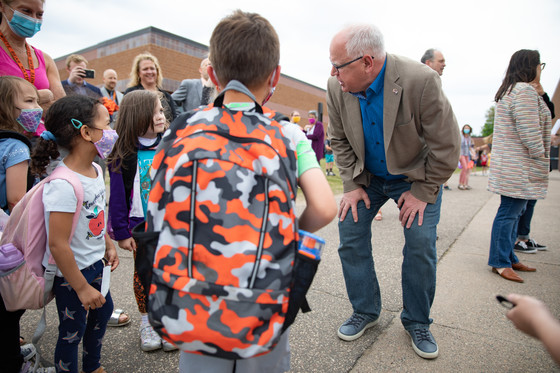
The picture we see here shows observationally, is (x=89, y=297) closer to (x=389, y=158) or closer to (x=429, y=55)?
(x=389, y=158)

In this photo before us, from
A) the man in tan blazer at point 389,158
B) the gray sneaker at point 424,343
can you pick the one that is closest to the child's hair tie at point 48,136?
the man in tan blazer at point 389,158

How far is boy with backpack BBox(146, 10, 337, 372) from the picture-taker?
3.39ft

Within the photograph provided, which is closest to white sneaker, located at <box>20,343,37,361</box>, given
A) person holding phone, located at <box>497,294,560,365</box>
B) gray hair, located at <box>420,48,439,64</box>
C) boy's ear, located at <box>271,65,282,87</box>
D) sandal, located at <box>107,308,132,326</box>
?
sandal, located at <box>107,308,132,326</box>

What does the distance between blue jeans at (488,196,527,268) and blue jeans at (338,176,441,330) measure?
1.62m

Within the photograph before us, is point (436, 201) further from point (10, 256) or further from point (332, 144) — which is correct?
point (10, 256)

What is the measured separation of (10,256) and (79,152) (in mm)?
575

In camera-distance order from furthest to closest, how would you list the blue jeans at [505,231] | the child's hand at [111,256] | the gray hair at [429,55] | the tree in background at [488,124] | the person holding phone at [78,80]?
the tree in background at [488,124], the person holding phone at [78,80], the gray hair at [429,55], the blue jeans at [505,231], the child's hand at [111,256]

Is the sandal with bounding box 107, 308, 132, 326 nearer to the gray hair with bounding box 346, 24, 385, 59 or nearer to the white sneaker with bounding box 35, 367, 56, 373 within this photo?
the white sneaker with bounding box 35, 367, 56, 373

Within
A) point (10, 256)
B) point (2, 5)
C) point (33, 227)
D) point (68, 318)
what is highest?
point (2, 5)

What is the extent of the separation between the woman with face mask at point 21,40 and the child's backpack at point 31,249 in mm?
1311

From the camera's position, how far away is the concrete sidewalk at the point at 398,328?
213 cm

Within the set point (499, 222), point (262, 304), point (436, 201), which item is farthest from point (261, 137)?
point (499, 222)

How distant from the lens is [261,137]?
1.10 metres

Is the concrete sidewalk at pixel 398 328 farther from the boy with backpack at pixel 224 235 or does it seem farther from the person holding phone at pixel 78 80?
the person holding phone at pixel 78 80
